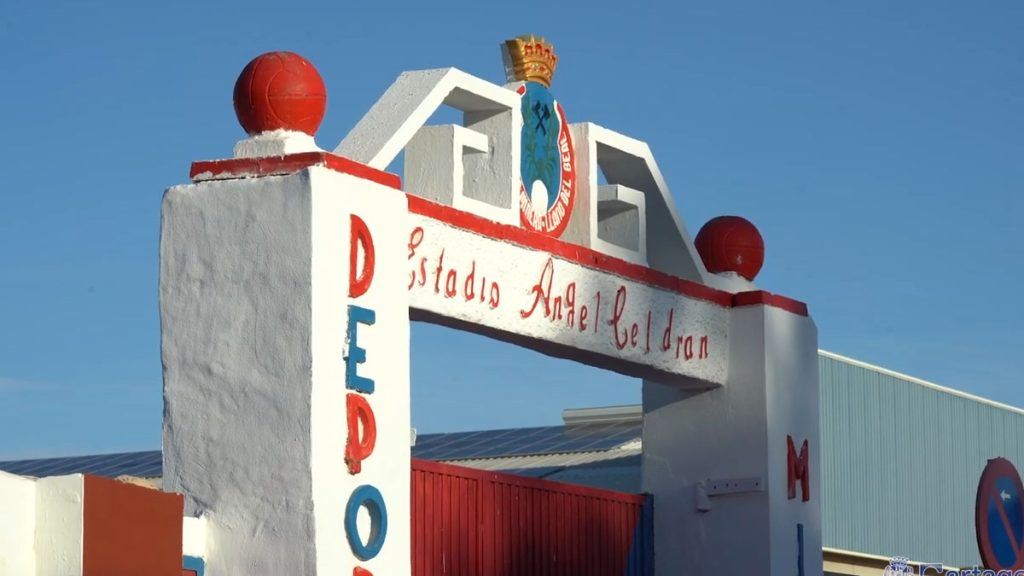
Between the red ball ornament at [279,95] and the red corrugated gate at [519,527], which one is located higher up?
the red ball ornament at [279,95]

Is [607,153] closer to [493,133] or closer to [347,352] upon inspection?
[493,133]

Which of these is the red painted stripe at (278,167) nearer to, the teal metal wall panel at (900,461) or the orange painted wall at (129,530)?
the orange painted wall at (129,530)

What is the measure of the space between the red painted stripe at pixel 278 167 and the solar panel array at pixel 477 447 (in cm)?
1080

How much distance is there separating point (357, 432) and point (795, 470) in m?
5.85

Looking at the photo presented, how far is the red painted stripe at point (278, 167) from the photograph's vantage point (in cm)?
1211

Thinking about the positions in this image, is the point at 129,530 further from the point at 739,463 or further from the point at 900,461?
the point at 900,461

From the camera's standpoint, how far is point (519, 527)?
50.0ft

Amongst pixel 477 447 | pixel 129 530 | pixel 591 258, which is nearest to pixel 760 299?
pixel 591 258

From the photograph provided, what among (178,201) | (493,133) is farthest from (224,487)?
(493,133)

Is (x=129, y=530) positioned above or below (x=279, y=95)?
below

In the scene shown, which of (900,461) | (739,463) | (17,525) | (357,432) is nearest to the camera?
(17,525)

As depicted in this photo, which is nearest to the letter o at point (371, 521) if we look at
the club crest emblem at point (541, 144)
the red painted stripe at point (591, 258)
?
the red painted stripe at point (591, 258)

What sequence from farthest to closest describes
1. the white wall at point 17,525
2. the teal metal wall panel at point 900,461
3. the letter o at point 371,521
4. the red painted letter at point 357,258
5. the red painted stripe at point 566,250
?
the teal metal wall panel at point 900,461 → the red painted stripe at point 566,250 → the red painted letter at point 357,258 → the letter o at point 371,521 → the white wall at point 17,525

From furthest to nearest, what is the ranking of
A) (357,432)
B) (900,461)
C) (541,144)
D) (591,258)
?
(900,461), (591,258), (541,144), (357,432)
